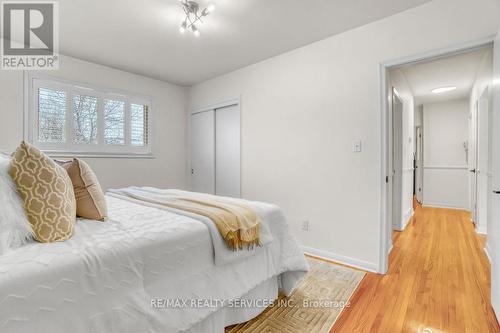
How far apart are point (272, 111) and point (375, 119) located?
123 centimetres

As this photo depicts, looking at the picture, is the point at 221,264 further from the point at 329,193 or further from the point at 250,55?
the point at 250,55

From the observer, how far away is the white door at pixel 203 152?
406 centimetres

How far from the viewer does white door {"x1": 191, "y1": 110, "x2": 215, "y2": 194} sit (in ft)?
13.3

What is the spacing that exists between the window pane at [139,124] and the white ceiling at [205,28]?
64 centimetres

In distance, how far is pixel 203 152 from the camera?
13.8ft

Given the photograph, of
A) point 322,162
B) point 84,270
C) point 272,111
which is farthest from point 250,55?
point 84,270

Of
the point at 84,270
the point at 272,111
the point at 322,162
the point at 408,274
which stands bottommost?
the point at 408,274

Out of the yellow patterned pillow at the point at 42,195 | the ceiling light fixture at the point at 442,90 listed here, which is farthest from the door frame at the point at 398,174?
the yellow patterned pillow at the point at 42,195

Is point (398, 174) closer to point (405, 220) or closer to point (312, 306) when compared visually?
point (405, 220)

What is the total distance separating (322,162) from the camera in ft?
8.86

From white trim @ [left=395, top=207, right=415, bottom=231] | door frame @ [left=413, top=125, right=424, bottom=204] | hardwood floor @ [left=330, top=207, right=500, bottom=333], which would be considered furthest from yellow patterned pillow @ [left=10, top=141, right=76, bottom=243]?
door frame @ [left=413, top=125, right=424, bottom=204]

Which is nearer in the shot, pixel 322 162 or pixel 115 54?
pixel 322 162

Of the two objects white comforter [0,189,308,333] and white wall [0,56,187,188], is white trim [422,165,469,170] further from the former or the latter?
white comforter [0,189,308,333]

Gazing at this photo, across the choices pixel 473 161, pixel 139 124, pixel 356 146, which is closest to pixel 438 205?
pixel 473 161
